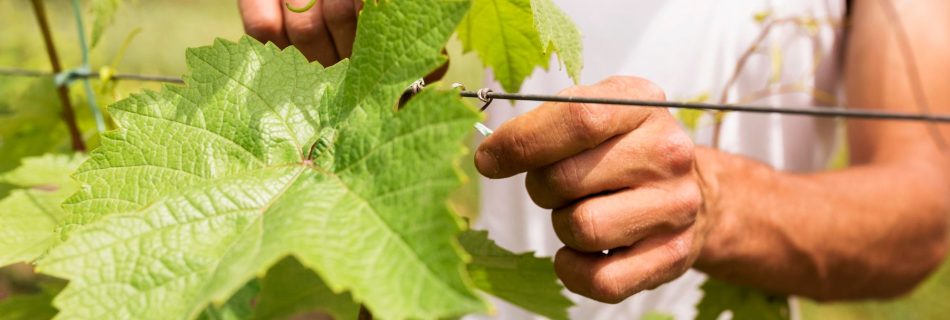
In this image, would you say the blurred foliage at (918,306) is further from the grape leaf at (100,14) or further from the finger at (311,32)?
the grape leaf at (100,14)

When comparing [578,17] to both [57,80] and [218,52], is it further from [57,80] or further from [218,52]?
[218,52]

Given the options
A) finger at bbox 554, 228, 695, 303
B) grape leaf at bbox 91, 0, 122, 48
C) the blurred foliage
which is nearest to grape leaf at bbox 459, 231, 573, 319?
finger at bbox 554, 228, 695, 303

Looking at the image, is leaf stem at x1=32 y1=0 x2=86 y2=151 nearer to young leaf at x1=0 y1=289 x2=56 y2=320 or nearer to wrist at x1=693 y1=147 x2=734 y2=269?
young leaf at x1=0 y1=289 x2=56 y2=320

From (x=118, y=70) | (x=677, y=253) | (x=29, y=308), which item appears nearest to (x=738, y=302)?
(x=677, y=253)

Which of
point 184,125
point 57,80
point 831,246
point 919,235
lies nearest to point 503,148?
point 184,125

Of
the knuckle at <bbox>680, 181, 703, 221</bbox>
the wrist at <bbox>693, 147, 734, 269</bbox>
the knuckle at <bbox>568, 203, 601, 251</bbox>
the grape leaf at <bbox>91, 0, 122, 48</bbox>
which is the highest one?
the grape leaf at <bbox>91, 0, 122, 48</bbox>

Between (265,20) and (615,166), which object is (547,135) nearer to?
(615,166)

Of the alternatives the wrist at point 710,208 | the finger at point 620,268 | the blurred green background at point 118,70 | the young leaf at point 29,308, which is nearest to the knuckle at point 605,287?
the finger at point 620,268
